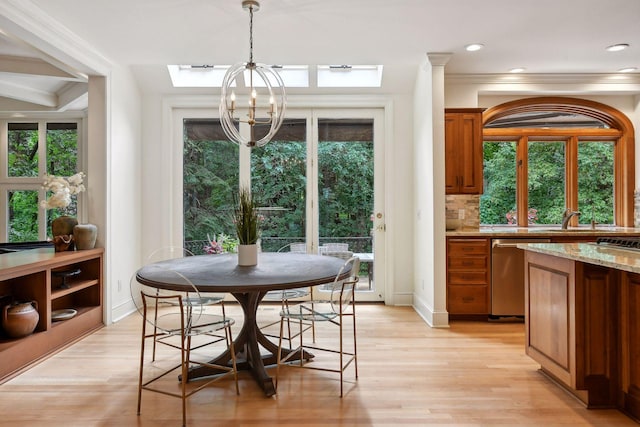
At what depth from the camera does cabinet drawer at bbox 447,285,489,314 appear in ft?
12.7

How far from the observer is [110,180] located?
12.5 feet

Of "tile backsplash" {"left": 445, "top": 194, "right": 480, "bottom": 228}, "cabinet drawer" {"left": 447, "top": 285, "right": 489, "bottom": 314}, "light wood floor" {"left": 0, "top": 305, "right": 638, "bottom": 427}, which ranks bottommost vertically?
"light wood floor" {"left": 0, "top": 305, "right": 638, "bottom": 427}

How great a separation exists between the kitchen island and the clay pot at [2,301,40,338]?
3477mm

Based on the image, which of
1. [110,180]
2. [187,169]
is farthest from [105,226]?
[187,169]

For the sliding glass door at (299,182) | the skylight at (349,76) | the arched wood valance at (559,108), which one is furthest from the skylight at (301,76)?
the arched wood valance at (559,108)

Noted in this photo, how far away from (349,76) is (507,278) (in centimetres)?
272

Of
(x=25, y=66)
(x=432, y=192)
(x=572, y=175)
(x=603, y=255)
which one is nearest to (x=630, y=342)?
(x=603, y=255)

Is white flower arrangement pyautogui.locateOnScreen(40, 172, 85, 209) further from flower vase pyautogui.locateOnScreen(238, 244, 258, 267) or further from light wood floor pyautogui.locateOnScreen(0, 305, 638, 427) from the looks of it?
flower vase pyautogui.locateOnScreen(238, 244, 258, 267)

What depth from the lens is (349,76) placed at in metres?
4.52

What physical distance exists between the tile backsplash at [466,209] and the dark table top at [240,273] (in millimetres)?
2038

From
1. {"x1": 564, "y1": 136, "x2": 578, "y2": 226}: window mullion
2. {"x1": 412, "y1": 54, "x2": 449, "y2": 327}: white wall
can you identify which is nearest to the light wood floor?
{"x1": 412, "y1": 54, "x2": 449, "y2": 327}: white wall

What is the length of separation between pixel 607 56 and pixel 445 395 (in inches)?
142

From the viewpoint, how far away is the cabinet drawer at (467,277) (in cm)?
388

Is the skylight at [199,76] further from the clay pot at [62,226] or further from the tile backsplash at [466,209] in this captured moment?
the tile backsplash at [466,209]
